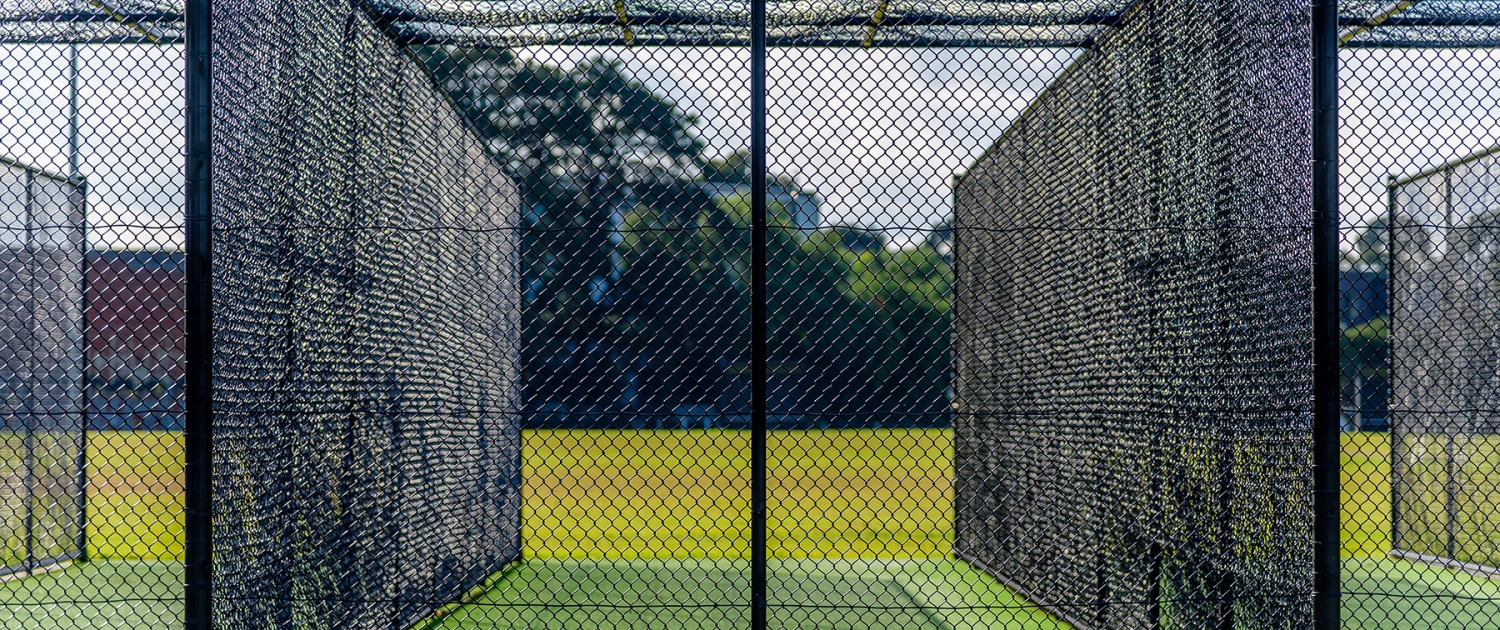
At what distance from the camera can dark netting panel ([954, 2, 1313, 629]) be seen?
2842 mm

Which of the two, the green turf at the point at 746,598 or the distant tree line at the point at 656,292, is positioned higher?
the distant tree line at the point at 656,292

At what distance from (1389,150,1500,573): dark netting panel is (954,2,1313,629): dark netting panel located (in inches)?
106

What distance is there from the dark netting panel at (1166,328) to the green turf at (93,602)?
12.1 feet

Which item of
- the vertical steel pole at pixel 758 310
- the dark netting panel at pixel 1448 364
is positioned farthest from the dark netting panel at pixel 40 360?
the dark netting panel at pixel 1448 364

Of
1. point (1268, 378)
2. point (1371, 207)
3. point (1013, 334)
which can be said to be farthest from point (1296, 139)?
point (1013, 334)

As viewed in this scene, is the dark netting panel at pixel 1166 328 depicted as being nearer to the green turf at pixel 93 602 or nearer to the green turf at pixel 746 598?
the green turf at pixel 746 598

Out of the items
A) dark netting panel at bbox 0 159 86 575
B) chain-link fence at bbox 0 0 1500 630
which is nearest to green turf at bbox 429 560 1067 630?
chain-link fence at bbox 0 0 1500 630

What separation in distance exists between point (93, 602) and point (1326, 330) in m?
5.16

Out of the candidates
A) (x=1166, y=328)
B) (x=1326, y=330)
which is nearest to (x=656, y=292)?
(x=1166, y=328)

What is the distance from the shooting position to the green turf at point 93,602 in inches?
156

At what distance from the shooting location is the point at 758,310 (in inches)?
106

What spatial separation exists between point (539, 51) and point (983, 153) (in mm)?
2758

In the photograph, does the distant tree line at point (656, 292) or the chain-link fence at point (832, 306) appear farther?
the distant tree line at point (656, 292)

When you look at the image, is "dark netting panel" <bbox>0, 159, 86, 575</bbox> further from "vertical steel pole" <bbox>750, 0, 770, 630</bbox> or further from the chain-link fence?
"vertical steel pole" <bbox>750, 0, 770, 630</bbox>
